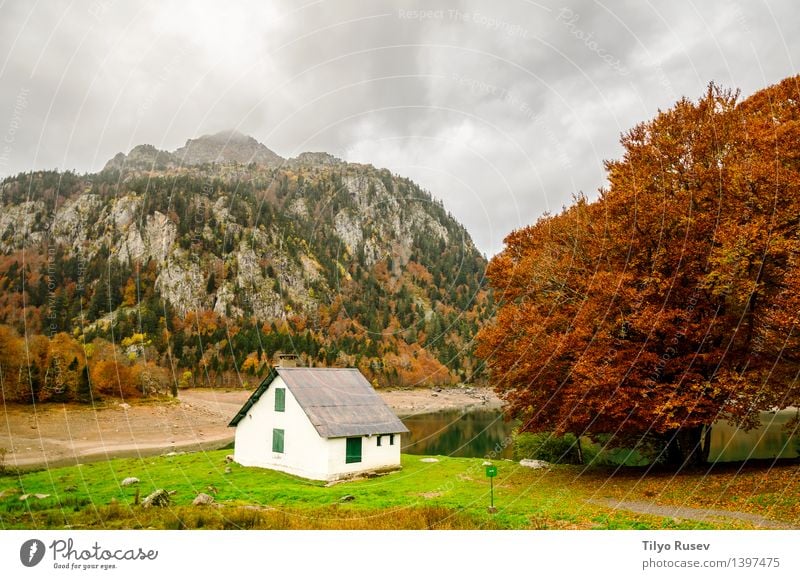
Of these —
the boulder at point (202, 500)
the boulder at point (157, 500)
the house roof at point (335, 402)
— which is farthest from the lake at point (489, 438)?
the boulder at point (157, 500)

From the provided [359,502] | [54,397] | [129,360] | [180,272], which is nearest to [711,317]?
[359,502]

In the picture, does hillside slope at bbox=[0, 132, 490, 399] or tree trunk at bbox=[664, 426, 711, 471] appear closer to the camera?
tree trunk at bbox=[664, 426, 711, 471]

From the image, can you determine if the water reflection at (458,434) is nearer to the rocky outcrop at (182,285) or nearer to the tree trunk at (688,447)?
the tree trunk at (688,447)

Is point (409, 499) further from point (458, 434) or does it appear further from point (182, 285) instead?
point (182, 285)

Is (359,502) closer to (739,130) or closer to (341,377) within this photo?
(341,377)

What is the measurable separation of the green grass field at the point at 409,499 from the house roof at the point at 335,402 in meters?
2.59

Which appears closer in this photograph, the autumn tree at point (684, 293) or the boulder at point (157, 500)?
the autumn tree at point (684, 293)

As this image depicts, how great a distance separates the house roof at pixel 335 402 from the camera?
1094 inches

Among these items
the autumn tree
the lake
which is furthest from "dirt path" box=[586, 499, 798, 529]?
the lake

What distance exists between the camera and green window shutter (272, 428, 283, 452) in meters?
29.1

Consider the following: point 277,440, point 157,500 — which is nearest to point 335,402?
point 277,440

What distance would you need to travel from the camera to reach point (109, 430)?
5309 cm

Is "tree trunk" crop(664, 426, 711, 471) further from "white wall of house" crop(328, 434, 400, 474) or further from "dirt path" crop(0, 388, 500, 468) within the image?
"dirt path" crop(0, 388, 500, 468)
